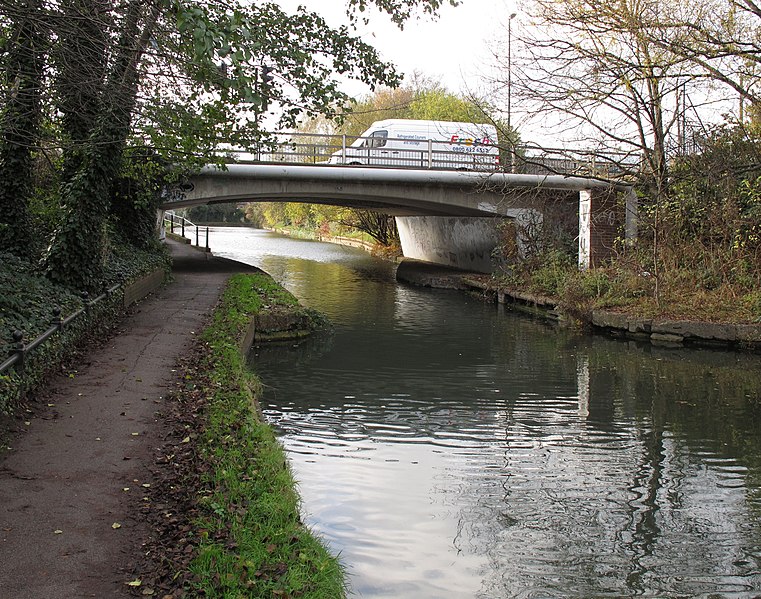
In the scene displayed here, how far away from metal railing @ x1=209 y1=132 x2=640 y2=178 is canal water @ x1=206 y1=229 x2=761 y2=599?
14.6 feet

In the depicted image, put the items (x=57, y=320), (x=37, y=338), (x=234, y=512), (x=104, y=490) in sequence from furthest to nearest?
(x=57, y=320) → (x=37, y=338) → (x=104, y=490) → (x=234, y=512)

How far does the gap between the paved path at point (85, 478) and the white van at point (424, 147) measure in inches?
504

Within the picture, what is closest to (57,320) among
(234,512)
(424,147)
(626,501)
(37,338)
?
(37,338)

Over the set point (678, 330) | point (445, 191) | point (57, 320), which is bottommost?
point (678, 330)

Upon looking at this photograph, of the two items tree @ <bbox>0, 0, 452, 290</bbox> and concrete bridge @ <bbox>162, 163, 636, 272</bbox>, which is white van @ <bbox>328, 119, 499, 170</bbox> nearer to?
concrete bridge @ <bbox>162, 163, 636, 272</bbox>

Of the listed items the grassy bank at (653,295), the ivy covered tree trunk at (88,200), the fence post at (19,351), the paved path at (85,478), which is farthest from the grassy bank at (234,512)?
the grassy bank at (653,295)

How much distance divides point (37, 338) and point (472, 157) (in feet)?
60.6

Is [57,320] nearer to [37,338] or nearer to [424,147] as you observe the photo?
[37,338]

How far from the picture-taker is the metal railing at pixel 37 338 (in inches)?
273

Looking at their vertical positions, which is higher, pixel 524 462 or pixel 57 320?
pixel 57 320

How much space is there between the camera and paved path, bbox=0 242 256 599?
405 cm

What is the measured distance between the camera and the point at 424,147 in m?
27.7

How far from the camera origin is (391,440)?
8734 mm

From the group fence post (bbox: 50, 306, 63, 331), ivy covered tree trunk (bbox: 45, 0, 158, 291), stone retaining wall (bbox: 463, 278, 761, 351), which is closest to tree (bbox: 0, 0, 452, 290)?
ivy covered tree trunk (bbox: 45, 0, 158, 291)
